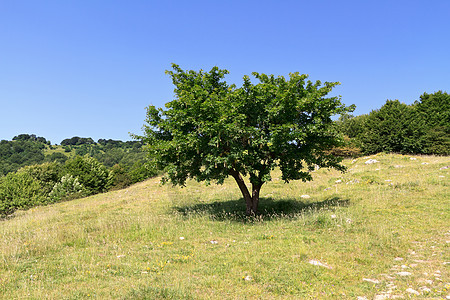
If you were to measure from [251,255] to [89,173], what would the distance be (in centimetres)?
7019

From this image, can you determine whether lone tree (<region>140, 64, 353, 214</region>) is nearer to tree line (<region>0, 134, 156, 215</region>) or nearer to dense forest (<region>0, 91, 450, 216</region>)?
tree line (<region>0, 134, 156, 215</region>)

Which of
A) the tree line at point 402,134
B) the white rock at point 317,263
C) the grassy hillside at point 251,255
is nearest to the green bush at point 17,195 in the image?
the grassy hillside at point 251,255

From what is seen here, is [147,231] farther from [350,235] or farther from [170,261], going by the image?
[350,235]

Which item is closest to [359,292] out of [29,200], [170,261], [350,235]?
[350,235]

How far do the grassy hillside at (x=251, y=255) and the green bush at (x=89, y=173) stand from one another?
54619mm

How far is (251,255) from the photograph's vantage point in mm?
8953

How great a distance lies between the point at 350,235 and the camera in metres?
10.9

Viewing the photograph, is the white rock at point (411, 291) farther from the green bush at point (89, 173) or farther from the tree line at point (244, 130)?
the green bush at point (89, 173)

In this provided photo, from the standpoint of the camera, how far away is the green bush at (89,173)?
66062 mm

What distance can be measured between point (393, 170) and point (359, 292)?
2405cm

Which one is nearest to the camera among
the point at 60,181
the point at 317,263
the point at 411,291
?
the point at 411,291

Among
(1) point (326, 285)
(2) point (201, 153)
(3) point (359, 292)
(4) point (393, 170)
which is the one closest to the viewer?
(3) point (359, 292)

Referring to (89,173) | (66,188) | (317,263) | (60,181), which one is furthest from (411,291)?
(60,181)

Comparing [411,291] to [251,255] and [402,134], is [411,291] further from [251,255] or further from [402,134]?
[402,134]
